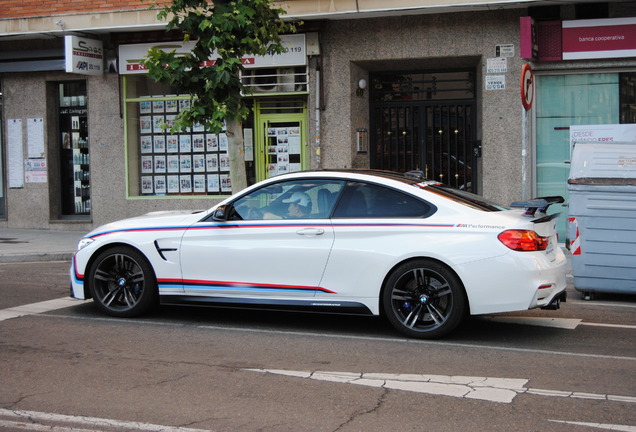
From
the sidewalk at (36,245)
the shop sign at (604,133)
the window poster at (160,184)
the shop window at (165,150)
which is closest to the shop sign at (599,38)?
the shop sign at (604,133)

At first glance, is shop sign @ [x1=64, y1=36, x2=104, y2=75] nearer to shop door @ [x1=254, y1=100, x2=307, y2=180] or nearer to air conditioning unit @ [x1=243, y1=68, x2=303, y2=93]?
air conditioning unit @ [x1=243, y1=68, x2=303, y2=93]

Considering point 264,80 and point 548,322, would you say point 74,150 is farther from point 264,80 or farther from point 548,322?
point 548,322

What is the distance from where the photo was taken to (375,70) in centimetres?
1631

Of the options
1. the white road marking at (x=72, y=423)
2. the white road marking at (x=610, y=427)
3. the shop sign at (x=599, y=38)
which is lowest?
the white road marking at (x=610, y=427)

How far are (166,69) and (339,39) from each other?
14.3 feet

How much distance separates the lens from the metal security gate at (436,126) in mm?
15758

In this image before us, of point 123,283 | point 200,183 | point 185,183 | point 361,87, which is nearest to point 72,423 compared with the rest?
point 123,283

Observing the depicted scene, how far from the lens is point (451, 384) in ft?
18.5

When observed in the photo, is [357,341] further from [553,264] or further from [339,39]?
[339,39]

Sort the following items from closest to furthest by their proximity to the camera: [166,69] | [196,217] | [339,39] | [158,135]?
[196,217] < [166,69] < [339,39] < [158,135]

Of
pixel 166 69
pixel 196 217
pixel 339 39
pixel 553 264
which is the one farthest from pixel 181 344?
pixel 339 39

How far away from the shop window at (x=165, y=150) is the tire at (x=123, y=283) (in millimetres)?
8617

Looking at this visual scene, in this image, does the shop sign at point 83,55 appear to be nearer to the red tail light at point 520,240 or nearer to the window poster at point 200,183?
the window poster at point 200,183

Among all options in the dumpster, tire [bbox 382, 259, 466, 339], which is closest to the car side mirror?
tire [bbox 382, 259, 466, 339]
